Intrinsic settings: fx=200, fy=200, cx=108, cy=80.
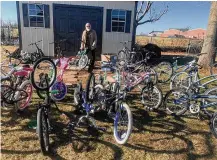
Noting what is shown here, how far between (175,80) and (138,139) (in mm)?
3187

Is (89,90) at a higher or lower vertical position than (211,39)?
lower

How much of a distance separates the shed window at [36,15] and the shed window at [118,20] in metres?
3.59

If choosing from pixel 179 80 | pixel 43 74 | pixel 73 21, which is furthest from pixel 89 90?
pixel 73 21

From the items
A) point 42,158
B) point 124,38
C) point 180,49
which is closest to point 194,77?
point 42,158

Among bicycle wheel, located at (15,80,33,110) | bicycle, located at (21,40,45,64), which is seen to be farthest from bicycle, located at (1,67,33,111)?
bicycle, located at (21,40,45,64)

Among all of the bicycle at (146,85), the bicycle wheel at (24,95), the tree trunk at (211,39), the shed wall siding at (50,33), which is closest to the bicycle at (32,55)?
the shed wall siding at (50,33)

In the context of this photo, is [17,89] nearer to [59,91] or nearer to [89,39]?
[59,91]

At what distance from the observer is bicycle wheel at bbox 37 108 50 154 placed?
2818 mm

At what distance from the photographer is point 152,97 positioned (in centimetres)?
463

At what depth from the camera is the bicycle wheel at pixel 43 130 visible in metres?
2.82

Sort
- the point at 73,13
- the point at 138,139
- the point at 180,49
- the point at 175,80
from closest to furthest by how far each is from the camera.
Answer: the point at 138,139
the point at 175,80
the point at 73,13
the point at 180,49

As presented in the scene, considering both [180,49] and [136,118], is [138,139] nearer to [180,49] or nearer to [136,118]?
[136,118]

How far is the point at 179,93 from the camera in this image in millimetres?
4316

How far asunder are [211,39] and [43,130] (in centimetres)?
898
